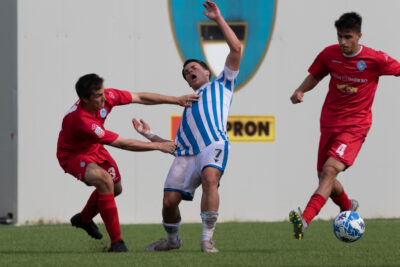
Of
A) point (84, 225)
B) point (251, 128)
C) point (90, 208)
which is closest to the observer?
point (90, 208)

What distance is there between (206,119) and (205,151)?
27 centimetres

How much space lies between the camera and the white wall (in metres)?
10.2

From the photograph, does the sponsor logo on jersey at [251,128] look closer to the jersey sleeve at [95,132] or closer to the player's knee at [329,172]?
the player's knee at [329,172]

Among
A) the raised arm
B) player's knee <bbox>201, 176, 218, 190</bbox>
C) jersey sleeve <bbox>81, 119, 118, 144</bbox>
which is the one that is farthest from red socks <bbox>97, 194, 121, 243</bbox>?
the raised arm

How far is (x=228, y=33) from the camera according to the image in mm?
6426

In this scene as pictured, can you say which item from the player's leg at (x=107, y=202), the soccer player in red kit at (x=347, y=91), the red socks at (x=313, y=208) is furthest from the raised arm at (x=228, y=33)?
the player's leg at (x=107, y=202)

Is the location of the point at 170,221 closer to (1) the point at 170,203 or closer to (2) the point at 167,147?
(1) the point at 170,203

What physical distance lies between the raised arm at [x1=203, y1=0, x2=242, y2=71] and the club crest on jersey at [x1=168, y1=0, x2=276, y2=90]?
3885 mm

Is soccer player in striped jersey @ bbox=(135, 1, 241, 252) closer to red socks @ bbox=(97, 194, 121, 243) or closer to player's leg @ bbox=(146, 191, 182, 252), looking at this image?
player's leg @ bbox=(146, 191, 182, 252)

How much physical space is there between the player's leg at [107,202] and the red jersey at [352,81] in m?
1.91

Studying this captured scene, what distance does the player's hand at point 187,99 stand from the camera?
662 cm

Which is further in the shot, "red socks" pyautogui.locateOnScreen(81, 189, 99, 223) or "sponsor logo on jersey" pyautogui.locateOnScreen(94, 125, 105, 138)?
"red socks" pyautogui.locateOnScreen(81, 189, 99, 223)

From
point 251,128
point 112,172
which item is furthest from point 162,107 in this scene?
point 112,172

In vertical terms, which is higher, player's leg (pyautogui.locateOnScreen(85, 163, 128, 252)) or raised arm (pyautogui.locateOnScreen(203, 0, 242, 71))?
raised arm (pyautogui.locateOnScreen(203, 0, 242, 71))
